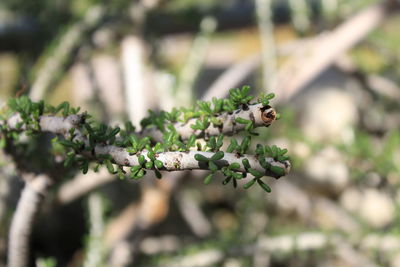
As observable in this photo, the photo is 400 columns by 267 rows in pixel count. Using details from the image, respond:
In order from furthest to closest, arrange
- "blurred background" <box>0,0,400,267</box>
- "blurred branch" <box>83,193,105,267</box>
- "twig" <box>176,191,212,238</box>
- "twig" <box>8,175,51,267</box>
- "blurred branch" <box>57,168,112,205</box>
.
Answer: "twig" <box>176,191,212,238</box>, "blurred branch" <box>57,168,112,205</box>, "blurred background" <box>0,0,400,267</box>, "blurred branch" <box>83,193,105,267</box>, "twig" <box>8,175,51,267</box>

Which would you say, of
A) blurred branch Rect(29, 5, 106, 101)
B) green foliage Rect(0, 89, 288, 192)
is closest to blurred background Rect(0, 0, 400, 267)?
blurred branch Rect(29, 5, 106, 101)

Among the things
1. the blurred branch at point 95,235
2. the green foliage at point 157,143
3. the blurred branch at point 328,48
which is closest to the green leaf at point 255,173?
the green foliage at point 157,143

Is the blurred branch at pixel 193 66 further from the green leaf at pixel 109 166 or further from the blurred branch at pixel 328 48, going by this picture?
the green leaf at pixel 109 166

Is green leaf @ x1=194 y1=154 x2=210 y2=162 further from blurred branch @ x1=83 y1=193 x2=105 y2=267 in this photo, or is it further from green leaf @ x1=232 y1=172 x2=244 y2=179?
blurred branch @ x1=83 y1=193 x2=105 y2=267

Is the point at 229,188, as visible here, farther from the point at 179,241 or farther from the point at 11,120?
the point at 11,120

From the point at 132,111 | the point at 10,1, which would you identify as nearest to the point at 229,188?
the point at 132,111

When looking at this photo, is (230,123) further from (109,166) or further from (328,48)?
(328,48)
